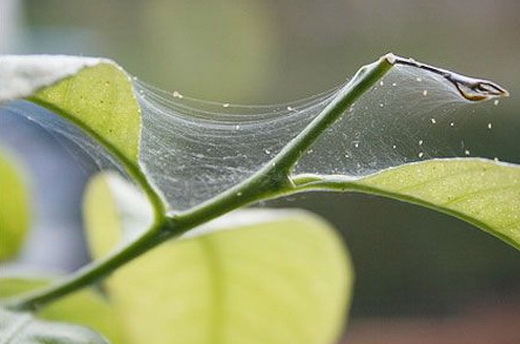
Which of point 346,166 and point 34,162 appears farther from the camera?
point 34,162

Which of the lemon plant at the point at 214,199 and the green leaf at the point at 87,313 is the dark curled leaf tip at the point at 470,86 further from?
the green leaf at the point at 87,313

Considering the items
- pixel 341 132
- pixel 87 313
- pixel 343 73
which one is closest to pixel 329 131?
pixel 341 132

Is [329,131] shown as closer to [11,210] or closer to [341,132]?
[341,132]

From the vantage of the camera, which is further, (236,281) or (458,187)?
(236,281)

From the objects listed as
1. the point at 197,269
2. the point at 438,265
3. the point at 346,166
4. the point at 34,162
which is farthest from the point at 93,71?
the point at 34,162

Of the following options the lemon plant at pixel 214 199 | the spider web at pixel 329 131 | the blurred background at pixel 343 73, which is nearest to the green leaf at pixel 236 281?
the lemon plant at pixel 214 199

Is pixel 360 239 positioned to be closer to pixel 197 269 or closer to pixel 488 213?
pixel 197 269

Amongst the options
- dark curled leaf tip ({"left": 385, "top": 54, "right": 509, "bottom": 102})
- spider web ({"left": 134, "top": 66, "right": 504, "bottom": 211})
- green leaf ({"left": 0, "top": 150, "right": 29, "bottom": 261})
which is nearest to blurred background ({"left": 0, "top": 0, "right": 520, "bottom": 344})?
green leaf ({"left": 0, "top": 150, "right": 29, "bottom": 261})
